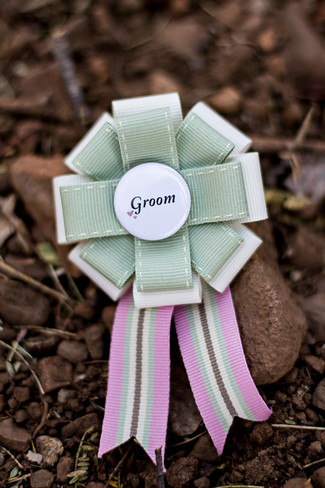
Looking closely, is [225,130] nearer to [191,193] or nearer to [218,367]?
[191,193]

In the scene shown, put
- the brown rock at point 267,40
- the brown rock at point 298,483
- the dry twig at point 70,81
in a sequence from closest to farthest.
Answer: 1. the brown rock at point 298,483
2. the dry twig at point 70,81
3. the brown rock at point 267,40

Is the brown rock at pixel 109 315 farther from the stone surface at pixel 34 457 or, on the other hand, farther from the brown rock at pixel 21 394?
the stone surface at pixel 34 457

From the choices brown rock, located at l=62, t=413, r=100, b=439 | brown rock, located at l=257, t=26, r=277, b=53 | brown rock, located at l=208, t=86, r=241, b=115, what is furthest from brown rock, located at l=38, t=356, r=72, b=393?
brown rock, located at l=257, t=26, r=277, b=53

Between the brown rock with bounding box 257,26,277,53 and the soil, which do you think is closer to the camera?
the soil

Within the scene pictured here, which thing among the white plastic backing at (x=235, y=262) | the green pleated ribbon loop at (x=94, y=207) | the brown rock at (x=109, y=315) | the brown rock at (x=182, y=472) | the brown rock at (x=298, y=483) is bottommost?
the brown rock at (x=182, y=472)

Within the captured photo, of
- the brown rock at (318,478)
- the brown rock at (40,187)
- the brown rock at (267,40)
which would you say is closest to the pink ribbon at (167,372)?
the brown rock at (318,478)

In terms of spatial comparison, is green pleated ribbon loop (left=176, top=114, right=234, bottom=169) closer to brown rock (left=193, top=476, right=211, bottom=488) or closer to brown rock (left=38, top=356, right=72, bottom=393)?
brown rock (left=38, top=356, right=72, bottom=393)

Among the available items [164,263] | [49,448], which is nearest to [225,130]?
[164,263]
